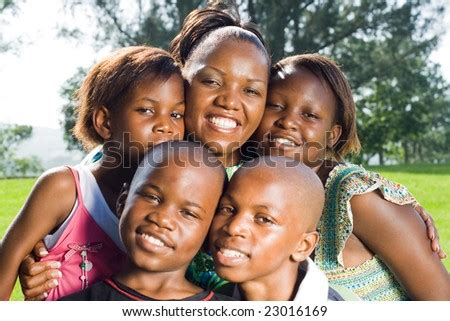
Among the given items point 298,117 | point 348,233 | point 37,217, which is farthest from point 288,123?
point 37,217

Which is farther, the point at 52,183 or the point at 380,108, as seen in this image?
the point at 380,108

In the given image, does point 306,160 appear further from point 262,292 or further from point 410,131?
point 410,131

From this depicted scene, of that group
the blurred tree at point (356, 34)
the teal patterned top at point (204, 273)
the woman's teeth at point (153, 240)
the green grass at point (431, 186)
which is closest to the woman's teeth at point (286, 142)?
the teal patterned top at point (204, 273)

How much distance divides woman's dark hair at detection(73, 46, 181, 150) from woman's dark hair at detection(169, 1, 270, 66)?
189 millimetres

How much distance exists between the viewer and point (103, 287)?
2.20 m

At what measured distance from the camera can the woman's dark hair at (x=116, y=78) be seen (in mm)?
2592

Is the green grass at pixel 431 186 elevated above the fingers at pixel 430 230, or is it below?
below

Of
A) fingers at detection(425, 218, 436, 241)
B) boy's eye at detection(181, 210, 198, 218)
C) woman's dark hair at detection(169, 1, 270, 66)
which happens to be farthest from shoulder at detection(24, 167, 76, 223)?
fingers at detection(425, 218, 436, 241)

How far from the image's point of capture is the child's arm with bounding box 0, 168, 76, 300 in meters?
2.39

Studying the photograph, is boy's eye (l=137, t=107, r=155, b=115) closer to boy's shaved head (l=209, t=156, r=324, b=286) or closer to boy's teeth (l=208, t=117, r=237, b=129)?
boy's teeth (l=208, t=117, r=237, b=129)

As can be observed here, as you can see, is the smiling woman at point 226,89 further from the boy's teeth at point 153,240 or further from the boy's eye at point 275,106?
the boy's teeth at point 153,240

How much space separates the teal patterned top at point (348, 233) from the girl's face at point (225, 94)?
42 cm
